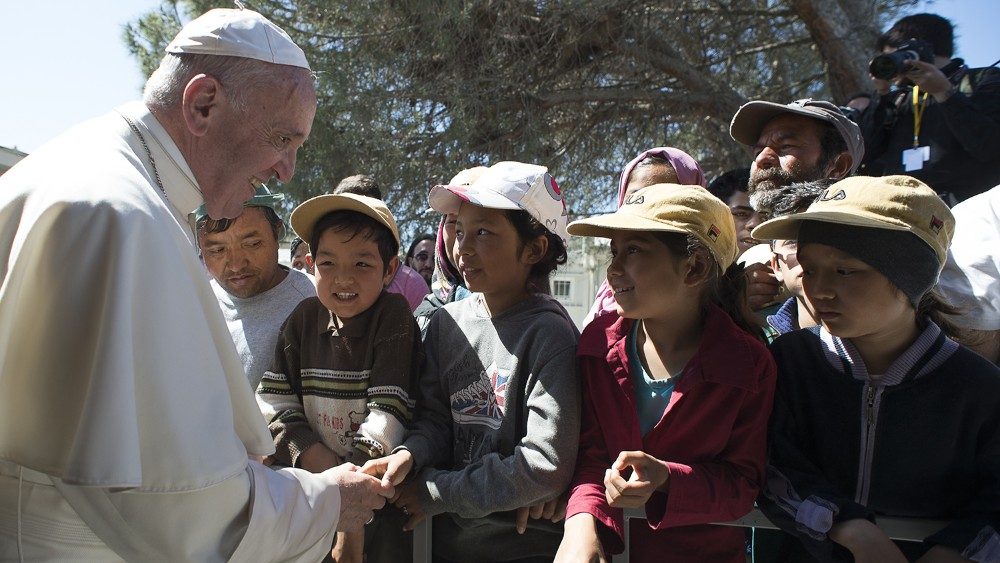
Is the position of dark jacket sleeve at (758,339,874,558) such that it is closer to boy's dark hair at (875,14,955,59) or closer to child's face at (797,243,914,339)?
child's face at (797,243,914,339)

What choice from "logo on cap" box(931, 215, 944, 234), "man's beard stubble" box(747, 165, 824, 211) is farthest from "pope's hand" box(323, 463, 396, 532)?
"man's beard stubble" box(747, 165, 824, 211)

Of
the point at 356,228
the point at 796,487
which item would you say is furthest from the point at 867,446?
the point at 356,228

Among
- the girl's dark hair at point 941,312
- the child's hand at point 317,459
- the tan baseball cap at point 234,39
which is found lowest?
the child's hand at point 317,459

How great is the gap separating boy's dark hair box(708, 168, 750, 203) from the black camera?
889 millimetres

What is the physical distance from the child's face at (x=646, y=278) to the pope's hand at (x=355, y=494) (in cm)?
94

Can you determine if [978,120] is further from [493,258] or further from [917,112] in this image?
[493,258]

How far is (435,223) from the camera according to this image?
7.94m

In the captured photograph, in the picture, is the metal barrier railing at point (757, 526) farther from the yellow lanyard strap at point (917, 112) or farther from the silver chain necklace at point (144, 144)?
the yellow lanyard strap at point (917, 112)

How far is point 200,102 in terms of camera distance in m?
2.16

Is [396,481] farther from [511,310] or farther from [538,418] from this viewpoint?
[511,310]

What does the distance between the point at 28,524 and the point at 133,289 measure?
1.88 feet

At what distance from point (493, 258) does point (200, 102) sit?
A: 3.67 ft

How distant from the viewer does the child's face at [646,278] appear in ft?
7.98

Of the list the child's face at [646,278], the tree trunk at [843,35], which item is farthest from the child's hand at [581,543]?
the tree trunk at [843,35]
